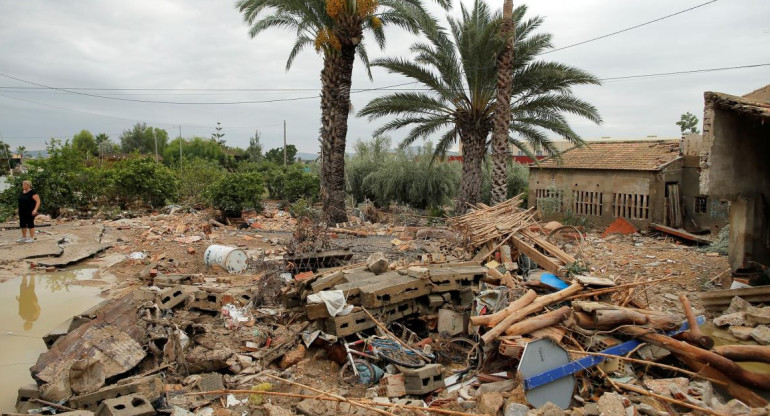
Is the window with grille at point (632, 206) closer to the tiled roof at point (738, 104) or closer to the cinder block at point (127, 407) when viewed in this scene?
the tiled roof at point (738, 104)

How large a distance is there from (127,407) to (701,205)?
18.8 meters

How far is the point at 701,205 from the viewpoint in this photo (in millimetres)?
17188

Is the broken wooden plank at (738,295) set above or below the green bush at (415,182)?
below

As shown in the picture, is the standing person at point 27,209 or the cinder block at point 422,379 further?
the standing person at point 27,209

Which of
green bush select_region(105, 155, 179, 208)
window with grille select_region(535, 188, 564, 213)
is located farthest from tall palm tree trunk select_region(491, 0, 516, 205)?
green bush select_region(105, 155, 179, 208)

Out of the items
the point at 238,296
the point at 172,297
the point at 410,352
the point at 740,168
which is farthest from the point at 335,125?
the point at 410,352

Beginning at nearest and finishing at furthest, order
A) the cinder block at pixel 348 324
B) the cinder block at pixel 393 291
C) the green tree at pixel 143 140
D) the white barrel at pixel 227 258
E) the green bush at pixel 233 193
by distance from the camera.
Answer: the cinder block at pixel 348 324 → the cinder block at pixel 393 291 → the white barrel at pixel 227 258 → the green bush at pixel 233 193 → the green tree at pixel 143 140

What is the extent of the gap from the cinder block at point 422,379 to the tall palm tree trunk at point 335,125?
10.9 meters

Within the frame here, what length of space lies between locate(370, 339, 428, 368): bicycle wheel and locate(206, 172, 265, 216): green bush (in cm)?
1251

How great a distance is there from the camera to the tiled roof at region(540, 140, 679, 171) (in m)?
17.8

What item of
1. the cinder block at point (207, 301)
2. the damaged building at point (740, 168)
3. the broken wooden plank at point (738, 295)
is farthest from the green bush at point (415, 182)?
the cinder block at point (207, 301)

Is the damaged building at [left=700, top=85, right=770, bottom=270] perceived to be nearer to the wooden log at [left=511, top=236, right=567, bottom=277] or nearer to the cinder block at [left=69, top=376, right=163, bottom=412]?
the wooden log at [left=511, top=236, right=567, bottom=277]

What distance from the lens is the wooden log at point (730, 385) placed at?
4.45 meters

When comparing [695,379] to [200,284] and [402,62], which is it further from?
[402,62]
